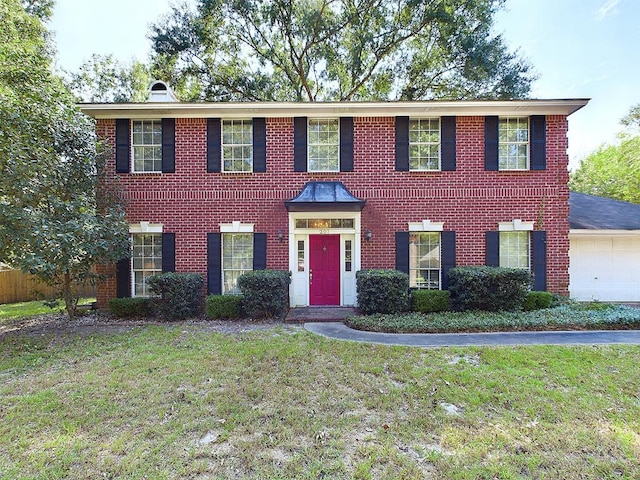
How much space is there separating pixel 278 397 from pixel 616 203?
1428cm

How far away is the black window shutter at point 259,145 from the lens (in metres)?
9.05

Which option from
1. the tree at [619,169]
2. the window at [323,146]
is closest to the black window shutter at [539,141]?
the window at [323,146]

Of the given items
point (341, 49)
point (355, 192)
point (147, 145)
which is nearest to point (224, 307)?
point (355, 192)

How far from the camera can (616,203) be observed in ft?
39.0

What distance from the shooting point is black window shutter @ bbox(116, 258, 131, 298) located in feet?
29.5

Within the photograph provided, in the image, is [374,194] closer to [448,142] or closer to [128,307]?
[448,142]

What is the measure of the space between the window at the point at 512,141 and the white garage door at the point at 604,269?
3.26 metres

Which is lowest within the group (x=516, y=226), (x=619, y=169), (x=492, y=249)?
(x=492, y=249)

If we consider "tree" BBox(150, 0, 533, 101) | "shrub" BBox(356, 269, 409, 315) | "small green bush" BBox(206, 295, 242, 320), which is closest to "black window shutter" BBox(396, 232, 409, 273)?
"shrub" BBox(356, 269, 409, 315)

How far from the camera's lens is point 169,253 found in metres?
9.06

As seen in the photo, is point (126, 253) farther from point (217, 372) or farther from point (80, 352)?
point (217, 372)

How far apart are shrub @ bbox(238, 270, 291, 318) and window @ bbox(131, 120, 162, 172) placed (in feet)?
14.2

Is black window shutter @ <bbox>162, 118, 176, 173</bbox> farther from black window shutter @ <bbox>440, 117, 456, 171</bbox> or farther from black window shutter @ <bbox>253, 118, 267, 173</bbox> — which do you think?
black window shutter @ <bbox>440, 117, 456, 171</bbox>

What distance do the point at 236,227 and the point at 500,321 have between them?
6963 mm
